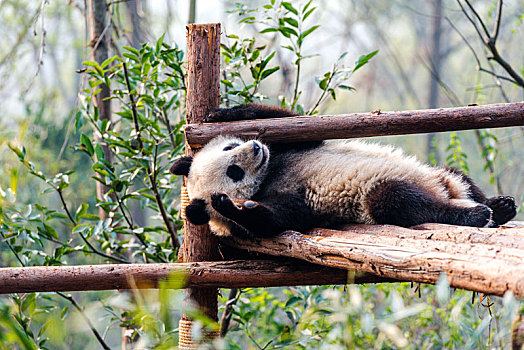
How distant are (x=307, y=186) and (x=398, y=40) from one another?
1256 cm

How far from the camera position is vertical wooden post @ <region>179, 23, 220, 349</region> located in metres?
2.37

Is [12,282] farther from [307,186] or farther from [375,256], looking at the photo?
[375,256]

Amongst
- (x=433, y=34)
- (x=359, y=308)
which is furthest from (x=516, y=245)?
(x=433, y=34)

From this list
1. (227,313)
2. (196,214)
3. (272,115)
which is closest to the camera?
(196,214)

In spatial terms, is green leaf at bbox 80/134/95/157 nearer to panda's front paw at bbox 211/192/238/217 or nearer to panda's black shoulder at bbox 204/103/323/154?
panda's black shoulder at bbox 204/103/323/154

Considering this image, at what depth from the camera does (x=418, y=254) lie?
4.80 feet

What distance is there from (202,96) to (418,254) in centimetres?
133

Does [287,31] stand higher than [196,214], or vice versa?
[287,31]

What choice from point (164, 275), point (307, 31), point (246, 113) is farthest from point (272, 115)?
point (164, 275)

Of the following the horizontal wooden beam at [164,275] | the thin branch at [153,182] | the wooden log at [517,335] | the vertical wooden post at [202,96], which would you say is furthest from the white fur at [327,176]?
the wooden log at [517,335]

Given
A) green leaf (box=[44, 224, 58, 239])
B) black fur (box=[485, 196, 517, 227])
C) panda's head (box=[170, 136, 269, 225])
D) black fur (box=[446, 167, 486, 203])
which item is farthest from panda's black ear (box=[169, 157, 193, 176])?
black fur (box=[485, 196, 517, 227])

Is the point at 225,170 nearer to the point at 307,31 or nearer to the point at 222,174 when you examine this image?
the point at 222,174

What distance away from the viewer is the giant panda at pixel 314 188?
Answer: 206 cm

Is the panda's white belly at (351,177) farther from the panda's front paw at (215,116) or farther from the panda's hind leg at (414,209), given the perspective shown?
the panda's front paw at (215,116)
